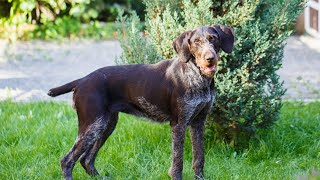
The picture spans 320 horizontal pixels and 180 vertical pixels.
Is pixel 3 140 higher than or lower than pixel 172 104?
lower

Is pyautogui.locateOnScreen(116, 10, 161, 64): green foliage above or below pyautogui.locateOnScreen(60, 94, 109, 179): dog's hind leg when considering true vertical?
above

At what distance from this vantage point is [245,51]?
209 inches

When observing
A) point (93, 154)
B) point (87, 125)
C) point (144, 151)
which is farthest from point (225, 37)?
point (144, 151)

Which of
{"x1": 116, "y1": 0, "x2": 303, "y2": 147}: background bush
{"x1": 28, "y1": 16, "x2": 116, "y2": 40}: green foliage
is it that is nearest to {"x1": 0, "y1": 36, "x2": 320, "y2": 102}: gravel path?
{"x1": 28, "y1": 16, "x2": 116, "y2": 40}: green foliage

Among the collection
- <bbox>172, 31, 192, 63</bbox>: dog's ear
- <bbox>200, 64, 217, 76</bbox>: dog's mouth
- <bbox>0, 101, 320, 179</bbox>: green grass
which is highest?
<bbox>172, 31, 192, 63</bbox>: dog's ear

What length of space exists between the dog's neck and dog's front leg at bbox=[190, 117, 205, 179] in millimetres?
413

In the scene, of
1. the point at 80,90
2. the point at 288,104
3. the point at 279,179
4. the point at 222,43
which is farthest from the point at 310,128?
the point at 80,90

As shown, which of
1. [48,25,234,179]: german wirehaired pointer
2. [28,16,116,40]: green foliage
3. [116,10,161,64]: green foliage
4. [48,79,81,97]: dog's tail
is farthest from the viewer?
[28,16,116,40]: green foliage

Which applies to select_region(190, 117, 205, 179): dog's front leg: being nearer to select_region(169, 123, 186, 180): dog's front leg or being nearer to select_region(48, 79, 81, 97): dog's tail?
select_region(169, 123, 186, 180): dog's front leg

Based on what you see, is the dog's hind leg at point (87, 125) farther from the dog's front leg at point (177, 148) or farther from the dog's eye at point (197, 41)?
the dog's eye at point (197, 41)

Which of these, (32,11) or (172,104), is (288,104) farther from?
(32,11)

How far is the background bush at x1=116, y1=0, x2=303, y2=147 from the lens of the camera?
Answer: 17.1ft

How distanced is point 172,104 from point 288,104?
2983 millimetres

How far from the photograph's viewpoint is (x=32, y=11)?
1227cm
